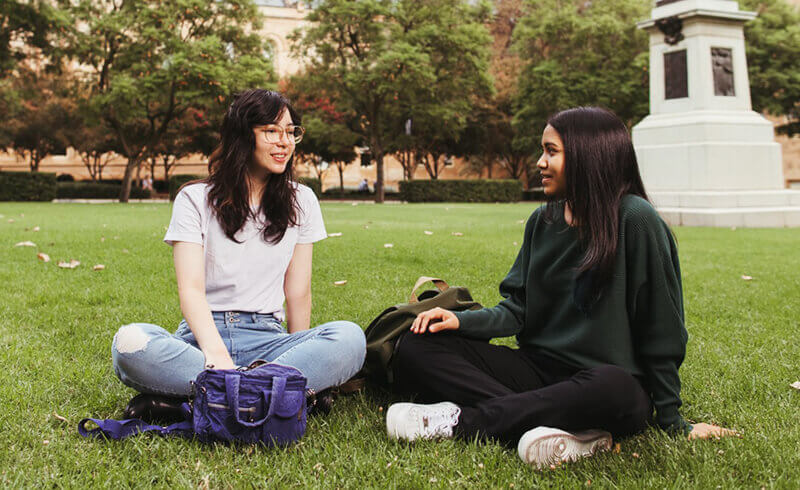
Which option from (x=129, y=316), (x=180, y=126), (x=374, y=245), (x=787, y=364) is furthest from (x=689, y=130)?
(x=180, y=126)

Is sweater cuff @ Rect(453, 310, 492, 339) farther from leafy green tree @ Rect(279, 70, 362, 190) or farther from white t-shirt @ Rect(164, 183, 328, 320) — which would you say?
leafy green tree @ Rect(279, 70, 362, 190)

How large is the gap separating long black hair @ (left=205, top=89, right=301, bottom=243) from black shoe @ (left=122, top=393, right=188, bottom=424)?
700 mm

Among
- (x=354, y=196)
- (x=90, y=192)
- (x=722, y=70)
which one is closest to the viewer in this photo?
(x=722, y=70)

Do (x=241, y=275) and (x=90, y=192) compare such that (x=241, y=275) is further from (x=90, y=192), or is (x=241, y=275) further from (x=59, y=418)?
(x=90, y=192)

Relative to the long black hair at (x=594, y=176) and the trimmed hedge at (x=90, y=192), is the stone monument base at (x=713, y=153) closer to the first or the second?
the long black hair at (x=594, y=176)

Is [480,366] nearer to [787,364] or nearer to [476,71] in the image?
[787,364]

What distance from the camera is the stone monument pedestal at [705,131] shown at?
14.0 metres

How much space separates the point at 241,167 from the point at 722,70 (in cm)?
1457

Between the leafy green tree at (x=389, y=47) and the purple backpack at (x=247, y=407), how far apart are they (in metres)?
23.1

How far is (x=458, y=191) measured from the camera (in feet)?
96.8

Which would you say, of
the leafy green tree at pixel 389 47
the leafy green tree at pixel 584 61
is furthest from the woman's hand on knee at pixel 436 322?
the leafy green tree at pixel 584 61

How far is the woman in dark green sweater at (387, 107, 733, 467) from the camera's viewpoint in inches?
96.6

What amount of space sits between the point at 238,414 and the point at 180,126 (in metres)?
31.4

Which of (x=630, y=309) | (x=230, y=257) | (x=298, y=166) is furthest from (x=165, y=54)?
(x=630, y=309)
